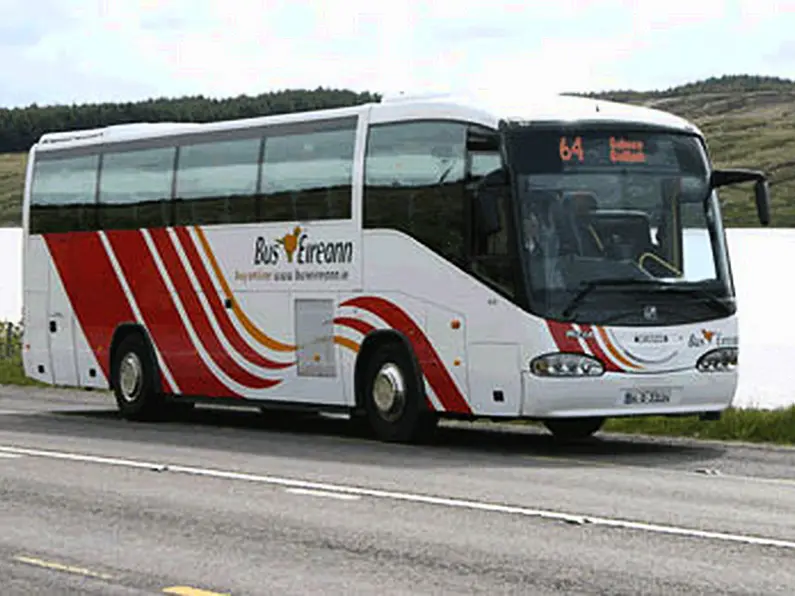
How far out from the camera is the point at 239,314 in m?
22.3

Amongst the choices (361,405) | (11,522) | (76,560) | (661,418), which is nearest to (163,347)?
(361,405)

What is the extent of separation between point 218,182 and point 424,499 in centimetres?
899

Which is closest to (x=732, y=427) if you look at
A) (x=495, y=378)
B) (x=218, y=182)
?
(x=495, y=378)

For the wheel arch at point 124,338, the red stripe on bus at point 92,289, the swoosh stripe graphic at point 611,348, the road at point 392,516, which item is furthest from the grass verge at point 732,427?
the red stripe on bus at point 92,289

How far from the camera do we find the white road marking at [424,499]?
11.9 meters

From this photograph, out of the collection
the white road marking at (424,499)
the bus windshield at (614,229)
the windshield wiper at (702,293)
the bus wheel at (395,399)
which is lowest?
the white road marking at (424,499)

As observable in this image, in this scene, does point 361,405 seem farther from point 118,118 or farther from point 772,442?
point 118,118

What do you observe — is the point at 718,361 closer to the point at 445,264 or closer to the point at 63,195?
the point at 445,264

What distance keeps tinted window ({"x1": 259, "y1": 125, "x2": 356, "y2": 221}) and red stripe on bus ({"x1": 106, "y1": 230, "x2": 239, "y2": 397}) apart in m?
2.20

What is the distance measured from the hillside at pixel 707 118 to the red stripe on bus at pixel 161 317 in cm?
3030

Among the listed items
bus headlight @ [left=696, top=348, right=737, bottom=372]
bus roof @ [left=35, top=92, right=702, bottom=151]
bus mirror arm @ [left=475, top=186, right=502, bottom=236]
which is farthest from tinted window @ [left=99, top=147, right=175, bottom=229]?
bus headlight @ [left=696, top=348, right=737, bottom=372]

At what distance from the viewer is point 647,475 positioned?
15984mm

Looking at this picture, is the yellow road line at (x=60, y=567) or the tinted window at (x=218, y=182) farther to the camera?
the tinted window at (x=218, y=182)

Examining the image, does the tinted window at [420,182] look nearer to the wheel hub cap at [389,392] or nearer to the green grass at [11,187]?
the wheel hub cap at [389,392]
